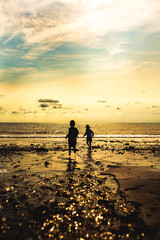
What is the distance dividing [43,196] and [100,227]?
2702 mm

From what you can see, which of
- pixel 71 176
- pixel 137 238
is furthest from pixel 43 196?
pixel 137 238

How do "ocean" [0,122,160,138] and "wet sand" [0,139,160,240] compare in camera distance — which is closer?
"wet sand" [0,139,160,240]

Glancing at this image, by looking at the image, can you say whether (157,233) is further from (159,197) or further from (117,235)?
(159,197)

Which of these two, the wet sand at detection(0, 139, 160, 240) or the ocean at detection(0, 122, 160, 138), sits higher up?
A: the wet sand at detection(0, 139, 160, 240)

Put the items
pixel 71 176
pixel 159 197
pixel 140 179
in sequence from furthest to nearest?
pixel 71 176, pixel 140 179, pixel 159 197

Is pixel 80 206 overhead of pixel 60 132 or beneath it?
overhead

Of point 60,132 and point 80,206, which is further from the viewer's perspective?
point 60,132

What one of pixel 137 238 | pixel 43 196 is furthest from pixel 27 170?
pixel 137 238

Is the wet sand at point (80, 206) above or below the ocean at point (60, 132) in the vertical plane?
above

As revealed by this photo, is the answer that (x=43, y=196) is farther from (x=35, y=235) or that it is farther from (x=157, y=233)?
(x=157, y=233)

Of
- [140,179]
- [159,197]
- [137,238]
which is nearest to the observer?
[137,238]

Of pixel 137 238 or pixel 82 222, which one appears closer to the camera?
pixel 137 238

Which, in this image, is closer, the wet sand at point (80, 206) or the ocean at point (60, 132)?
the wet sand at point (80, 206)

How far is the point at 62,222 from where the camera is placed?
4520 mm
